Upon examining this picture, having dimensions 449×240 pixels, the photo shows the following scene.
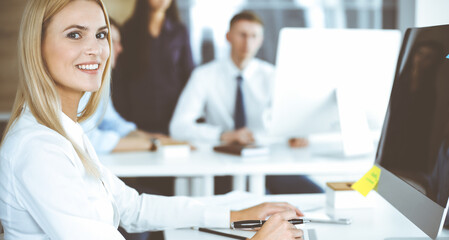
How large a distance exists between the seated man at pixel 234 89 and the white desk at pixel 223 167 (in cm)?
86

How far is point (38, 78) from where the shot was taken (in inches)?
40.3

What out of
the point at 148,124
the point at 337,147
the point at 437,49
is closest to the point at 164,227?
the point at 437,49

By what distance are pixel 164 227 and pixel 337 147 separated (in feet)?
4.66

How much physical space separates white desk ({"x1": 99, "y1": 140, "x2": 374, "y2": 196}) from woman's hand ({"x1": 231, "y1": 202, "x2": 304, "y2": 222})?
2.32ft

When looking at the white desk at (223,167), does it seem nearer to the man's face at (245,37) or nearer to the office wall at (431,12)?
the office wall at (431,12)

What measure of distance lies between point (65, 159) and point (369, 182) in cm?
82

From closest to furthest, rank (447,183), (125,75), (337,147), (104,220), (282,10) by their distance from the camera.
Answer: (447,183)
(104,220)
(337,147)
(125,75)
(282,10)

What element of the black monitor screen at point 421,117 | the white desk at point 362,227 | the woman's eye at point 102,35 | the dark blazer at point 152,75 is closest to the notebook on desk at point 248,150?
the white desk at point 362,227

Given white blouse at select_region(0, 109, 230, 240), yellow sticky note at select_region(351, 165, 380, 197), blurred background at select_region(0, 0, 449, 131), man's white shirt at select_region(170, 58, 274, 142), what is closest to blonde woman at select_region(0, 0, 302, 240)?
white blouse at select_region(0, 109, 230, 240)

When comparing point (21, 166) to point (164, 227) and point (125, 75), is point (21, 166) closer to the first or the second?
point (164, 227)

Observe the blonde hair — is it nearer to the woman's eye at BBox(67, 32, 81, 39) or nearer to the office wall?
the woman's eye at BBox(67, 32, 81, 39)

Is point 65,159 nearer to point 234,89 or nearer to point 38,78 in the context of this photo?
point 38,78

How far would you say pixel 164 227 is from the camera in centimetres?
128

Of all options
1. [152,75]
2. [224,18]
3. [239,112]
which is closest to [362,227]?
[239,112]
